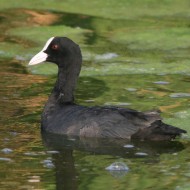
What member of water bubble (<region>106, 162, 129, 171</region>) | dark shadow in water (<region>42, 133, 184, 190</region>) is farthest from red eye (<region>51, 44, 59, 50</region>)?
water bubble (<region>106, 162, 129, 171</region>)

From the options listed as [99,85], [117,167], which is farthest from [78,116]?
[99,85]

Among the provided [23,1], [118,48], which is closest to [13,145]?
[118,48]

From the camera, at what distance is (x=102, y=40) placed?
1597 centimetres

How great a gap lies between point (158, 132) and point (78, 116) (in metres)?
0.93

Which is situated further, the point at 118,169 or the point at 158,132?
the point at 158,132

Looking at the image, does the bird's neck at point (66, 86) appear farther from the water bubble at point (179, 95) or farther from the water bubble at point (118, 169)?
the water bubble at point (118, 169)

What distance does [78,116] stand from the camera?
10.0 metres

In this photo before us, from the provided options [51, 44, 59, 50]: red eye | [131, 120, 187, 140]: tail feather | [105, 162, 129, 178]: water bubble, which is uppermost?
[51, 44, 59, 50]: red eye

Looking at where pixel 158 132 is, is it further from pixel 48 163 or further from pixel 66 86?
pixel 66 86

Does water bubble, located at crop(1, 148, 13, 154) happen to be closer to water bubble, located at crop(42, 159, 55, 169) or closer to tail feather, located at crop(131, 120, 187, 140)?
water bubble, located at crop(42, 159, 55, 169)

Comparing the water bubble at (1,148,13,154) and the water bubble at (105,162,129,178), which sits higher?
the water bubble at (1,148,13,154)

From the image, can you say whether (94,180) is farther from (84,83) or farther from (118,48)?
(118,48)

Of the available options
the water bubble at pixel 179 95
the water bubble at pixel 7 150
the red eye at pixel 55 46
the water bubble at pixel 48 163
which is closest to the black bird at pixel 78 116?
the red eye at pixel 55 46

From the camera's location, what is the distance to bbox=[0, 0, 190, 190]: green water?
8.52m
